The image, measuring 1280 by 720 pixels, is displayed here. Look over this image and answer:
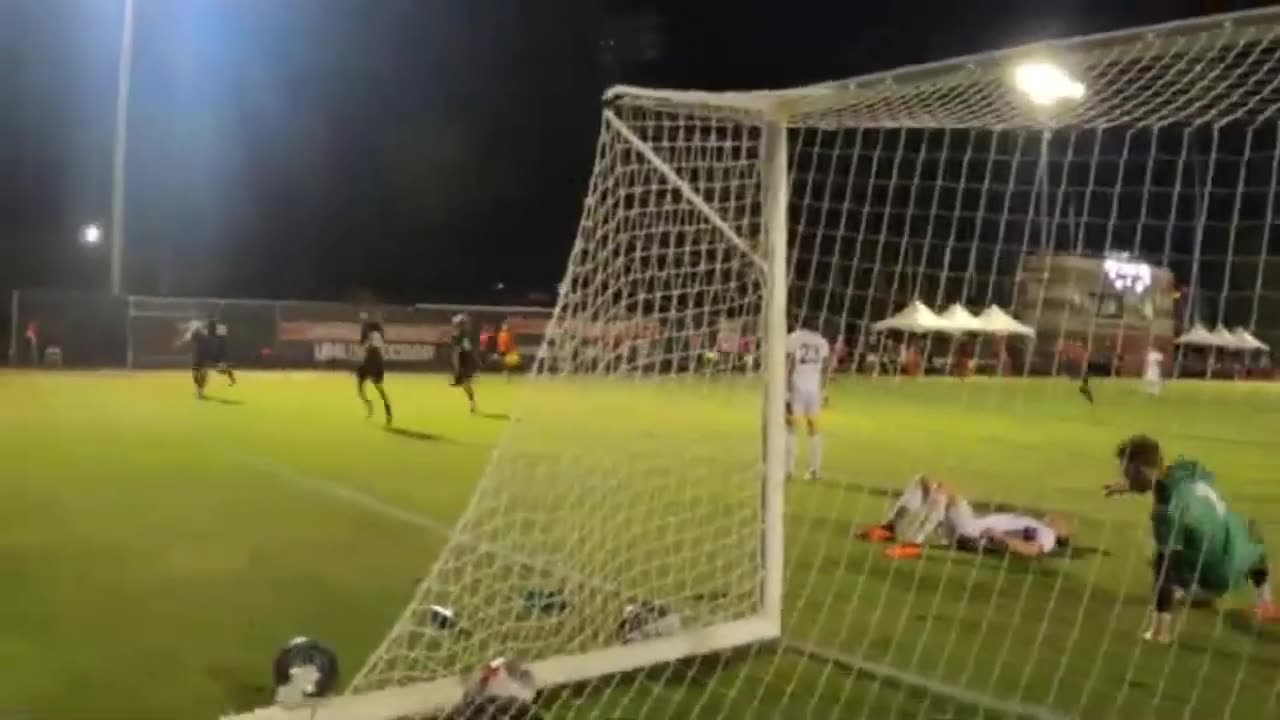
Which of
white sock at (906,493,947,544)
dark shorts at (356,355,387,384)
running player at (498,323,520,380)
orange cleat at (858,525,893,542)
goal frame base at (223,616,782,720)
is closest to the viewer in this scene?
goal frame base at (223,616,782,720)

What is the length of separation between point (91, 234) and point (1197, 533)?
1671 inches

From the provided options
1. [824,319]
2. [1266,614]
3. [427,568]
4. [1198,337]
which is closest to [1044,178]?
[824,319]

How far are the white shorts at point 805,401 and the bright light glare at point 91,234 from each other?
3577 centimetres

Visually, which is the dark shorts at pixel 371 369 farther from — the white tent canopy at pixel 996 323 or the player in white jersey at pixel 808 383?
Result: the white tent canopy at pixel 996 323

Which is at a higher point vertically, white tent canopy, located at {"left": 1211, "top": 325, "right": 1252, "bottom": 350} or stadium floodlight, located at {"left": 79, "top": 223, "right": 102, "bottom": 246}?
white tent canopy, located at {"left": 1211, "top": 325, "right": 1252, "bottom": 350}

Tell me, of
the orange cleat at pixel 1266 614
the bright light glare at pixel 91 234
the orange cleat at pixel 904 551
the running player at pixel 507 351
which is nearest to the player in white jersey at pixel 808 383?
the orange cleat at pixel 904 551

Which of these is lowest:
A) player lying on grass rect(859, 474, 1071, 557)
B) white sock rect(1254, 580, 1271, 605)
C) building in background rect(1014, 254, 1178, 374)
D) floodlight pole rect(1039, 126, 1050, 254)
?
player lying on grass rect(859, 474, 1071, 557)

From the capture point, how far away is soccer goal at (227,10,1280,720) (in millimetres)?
5852

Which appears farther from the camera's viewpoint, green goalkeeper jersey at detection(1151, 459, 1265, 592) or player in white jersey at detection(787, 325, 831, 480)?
player in white jersey at detection(787, 325, 831, 480)

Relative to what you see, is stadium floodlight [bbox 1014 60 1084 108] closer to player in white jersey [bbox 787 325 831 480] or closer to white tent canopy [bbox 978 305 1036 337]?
player in white jersey [bbox 787 325 831 480]

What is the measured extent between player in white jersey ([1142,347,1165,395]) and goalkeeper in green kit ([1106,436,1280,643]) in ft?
62.3

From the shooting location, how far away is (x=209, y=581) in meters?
7.89

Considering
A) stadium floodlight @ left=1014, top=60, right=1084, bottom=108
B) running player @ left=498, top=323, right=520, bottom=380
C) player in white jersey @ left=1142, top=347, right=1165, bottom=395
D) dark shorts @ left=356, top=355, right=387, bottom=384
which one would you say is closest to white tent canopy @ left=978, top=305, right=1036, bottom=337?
player in white jersey @ left=1142, top=347, right=1165, bottom=395

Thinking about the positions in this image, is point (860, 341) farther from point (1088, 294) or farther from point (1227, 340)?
point (1227, 340)
